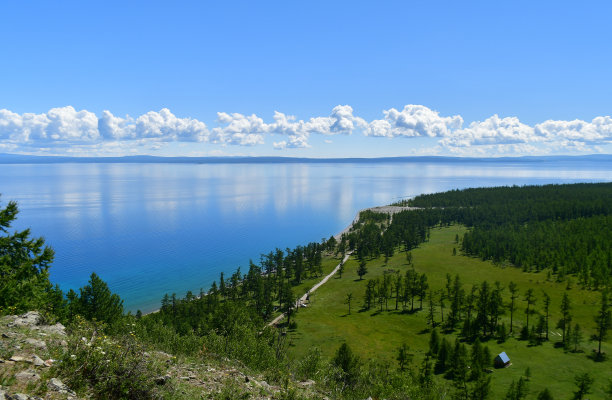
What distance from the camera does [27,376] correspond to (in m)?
13.6

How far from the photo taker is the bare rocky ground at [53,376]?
13.0m

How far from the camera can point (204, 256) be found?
16188 cm

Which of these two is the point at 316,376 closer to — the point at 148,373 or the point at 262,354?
the point at 262,354

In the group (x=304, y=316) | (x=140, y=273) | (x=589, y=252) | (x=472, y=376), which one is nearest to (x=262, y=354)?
(x=472, y=376)

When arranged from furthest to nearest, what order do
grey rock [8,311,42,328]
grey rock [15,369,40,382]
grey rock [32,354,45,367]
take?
1. grey rock [8,311,42,328]
2. grey rock [32,354,45,367]
3. grey rock [15,369,40,382]

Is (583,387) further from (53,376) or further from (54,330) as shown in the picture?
(54,330)

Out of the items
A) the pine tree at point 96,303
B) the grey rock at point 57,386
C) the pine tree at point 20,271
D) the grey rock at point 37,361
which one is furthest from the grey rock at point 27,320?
the pine tree at point 96,303

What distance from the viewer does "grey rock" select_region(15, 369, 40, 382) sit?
43.7ft

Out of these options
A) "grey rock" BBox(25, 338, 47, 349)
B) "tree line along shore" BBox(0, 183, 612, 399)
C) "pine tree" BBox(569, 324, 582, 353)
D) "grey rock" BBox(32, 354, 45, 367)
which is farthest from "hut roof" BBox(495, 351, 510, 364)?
"grey rock" BBox(32, 354, 45, 367)

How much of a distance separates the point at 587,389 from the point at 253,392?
7649 centimetres

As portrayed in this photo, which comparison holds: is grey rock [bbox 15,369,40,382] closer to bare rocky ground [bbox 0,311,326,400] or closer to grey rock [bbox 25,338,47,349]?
bare rocky ground [bbox 0,311,326,400]

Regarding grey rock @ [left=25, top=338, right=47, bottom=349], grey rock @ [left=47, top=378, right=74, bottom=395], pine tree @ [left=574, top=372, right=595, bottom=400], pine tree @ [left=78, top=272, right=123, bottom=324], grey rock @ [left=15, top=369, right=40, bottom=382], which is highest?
grey rock @ [left=15, top=369, right=40, bottom=382]

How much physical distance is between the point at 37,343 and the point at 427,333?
328 feet

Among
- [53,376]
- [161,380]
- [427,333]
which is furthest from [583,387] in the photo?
[53,376]
